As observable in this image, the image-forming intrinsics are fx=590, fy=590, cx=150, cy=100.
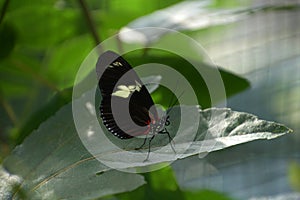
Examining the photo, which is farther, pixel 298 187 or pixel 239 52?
pixel 239 52

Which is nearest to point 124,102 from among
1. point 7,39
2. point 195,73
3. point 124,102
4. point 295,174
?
point 124,102

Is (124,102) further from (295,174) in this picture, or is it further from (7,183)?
(295,174)

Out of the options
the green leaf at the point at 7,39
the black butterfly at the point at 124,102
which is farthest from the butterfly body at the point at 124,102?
the green leaf at the point at 7,39

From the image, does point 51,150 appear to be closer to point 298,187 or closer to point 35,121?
point 35,121

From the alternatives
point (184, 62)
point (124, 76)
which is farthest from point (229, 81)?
point (124, 76)

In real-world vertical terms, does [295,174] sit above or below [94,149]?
below

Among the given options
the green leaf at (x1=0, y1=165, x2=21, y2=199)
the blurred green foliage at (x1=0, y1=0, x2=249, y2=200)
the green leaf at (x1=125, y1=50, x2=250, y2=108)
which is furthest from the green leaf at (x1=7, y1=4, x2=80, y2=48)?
the green leaf at (x1=0, y1=165, x2=21, y2=199)

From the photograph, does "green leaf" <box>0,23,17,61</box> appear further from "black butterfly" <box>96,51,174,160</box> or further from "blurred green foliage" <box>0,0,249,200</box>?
"black butterfly" <box>96,51,174,160</box>

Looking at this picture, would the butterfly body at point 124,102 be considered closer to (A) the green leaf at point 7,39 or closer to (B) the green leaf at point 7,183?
(B) the green leaf at point 7,183
